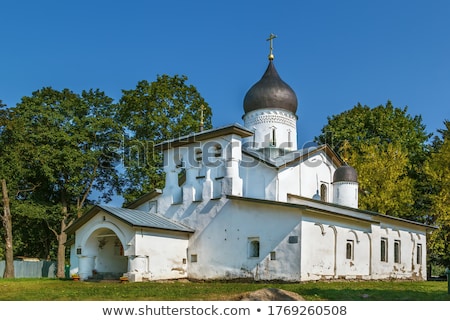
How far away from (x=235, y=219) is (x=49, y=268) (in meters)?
18.2

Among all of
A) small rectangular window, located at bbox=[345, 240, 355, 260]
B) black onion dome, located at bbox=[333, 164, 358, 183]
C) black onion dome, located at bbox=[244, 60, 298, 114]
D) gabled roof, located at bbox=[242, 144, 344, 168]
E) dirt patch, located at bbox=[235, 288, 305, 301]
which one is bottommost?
dirt patch, located at bbox=[235, 288, 305, 301]

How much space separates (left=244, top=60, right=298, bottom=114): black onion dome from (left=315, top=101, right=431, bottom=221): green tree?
7.51 meters

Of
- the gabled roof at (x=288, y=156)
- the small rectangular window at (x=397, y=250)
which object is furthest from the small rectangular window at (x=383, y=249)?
the gabled roof at (x=288, y=156)

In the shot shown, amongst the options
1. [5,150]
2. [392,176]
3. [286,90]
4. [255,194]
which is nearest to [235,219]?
[255,194]

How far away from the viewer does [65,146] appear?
32000 millimetres

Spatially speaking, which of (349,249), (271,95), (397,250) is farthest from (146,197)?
(397,250)

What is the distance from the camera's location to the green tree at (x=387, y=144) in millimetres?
32094

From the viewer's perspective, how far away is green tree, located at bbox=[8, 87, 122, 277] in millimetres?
31578

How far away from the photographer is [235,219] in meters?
21.4

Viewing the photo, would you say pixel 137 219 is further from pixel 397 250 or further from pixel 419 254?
pixel 419 254

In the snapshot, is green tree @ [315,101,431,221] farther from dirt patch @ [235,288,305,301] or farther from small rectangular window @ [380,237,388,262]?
dirt patch @ [235,288,305,301]

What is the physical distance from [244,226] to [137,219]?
14.7 feet

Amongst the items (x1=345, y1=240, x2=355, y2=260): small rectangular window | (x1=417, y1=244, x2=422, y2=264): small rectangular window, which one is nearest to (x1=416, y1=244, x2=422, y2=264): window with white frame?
(x1=417, y1=244, x2=422, y2=264): small rectangular window
